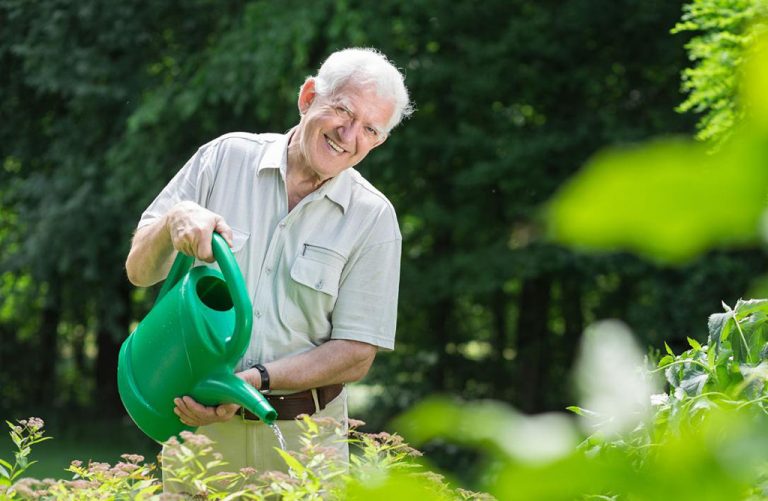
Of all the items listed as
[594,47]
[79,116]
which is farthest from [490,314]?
[79,116]

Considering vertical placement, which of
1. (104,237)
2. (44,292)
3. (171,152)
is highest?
(171,152)

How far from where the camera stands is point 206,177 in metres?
2.48

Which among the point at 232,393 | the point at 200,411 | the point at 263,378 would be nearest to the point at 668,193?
the point at 232,393

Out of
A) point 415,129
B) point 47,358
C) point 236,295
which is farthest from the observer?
point 47,358

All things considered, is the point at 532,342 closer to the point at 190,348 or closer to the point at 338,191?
the point at 338,191

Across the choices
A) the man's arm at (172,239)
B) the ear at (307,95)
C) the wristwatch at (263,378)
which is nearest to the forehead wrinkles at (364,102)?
the ear at (307,95)

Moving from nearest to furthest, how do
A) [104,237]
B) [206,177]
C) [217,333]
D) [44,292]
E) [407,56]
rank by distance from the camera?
[217,333] → [206,177] → [407,56] → [104,237] → [44,292]

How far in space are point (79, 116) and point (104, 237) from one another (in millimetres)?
1444

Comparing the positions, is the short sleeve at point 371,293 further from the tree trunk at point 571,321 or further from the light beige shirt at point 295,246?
the tree trunk at point 571,321

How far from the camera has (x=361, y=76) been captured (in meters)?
2.48

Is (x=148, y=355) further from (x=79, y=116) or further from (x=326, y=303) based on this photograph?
(x=79, y=116)

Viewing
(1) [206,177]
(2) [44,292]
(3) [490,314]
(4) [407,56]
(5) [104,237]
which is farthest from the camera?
(3) [490,314]

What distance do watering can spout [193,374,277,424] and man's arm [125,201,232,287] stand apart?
0.24m

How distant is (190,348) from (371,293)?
53 centimetres
